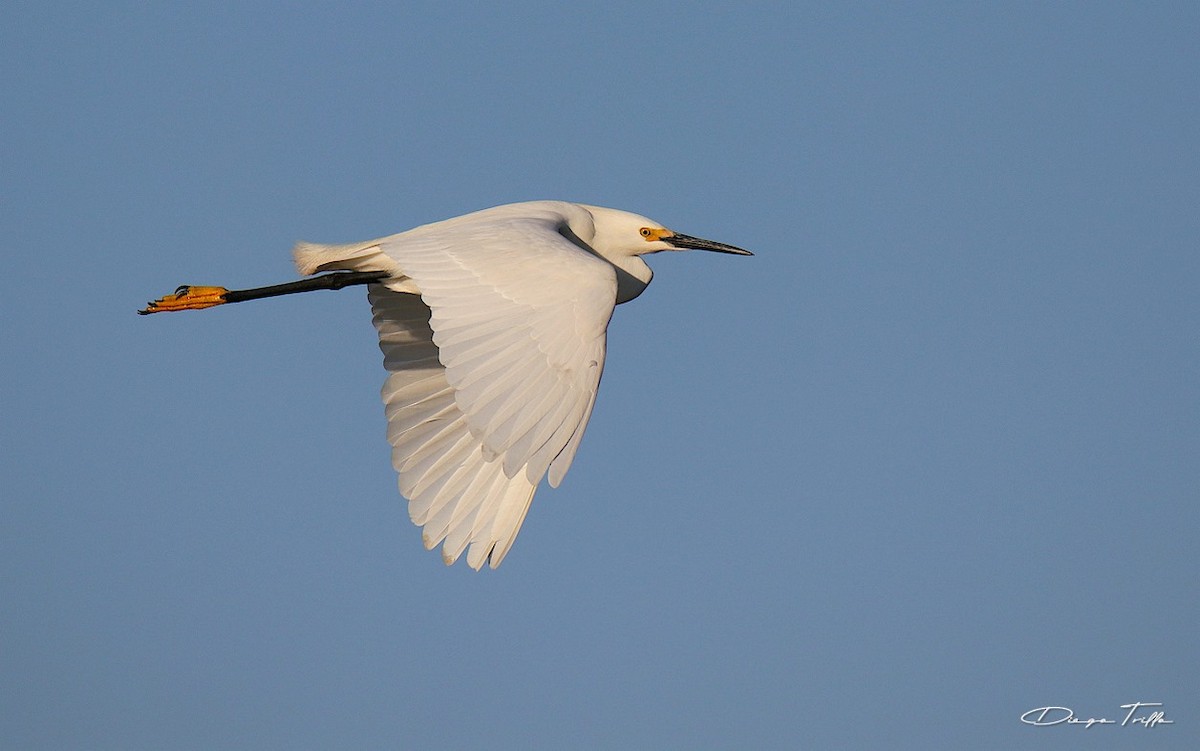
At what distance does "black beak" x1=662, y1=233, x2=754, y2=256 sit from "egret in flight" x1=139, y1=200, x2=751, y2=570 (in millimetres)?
11

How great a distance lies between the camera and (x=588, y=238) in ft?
41.2

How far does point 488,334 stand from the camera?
8906 mm

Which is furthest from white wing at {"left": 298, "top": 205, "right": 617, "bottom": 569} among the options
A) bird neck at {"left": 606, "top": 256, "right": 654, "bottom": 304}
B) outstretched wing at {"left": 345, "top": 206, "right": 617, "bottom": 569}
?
bird neck at {"left": 606, "top": 256, "right": 654, "bottom": 304}

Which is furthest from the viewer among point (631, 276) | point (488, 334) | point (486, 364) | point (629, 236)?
point (629, 236)

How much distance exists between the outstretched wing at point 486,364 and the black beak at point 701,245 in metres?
1.62

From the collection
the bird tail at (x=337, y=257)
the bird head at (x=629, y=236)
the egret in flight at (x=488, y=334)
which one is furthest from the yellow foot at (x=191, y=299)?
the bird head at (x=629, y=236)

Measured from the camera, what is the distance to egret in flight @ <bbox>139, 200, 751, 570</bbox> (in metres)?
8.53

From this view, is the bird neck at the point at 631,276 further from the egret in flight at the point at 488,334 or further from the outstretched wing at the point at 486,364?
the outstretched wing at the point at 486,364

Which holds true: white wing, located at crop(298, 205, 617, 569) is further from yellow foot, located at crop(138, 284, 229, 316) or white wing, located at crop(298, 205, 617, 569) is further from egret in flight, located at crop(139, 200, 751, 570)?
yellow foot, located at crop(138, 284, 229, 316)

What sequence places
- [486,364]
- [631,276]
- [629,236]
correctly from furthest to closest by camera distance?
[629,236] → [631,276] → [486,364]

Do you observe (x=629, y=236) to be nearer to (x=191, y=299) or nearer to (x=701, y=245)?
(x=701, y=245)

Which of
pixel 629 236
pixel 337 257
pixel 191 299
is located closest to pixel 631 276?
pixel 629 236

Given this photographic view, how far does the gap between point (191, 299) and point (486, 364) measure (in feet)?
16.3

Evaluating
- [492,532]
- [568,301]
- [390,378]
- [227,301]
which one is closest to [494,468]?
[492,532]
